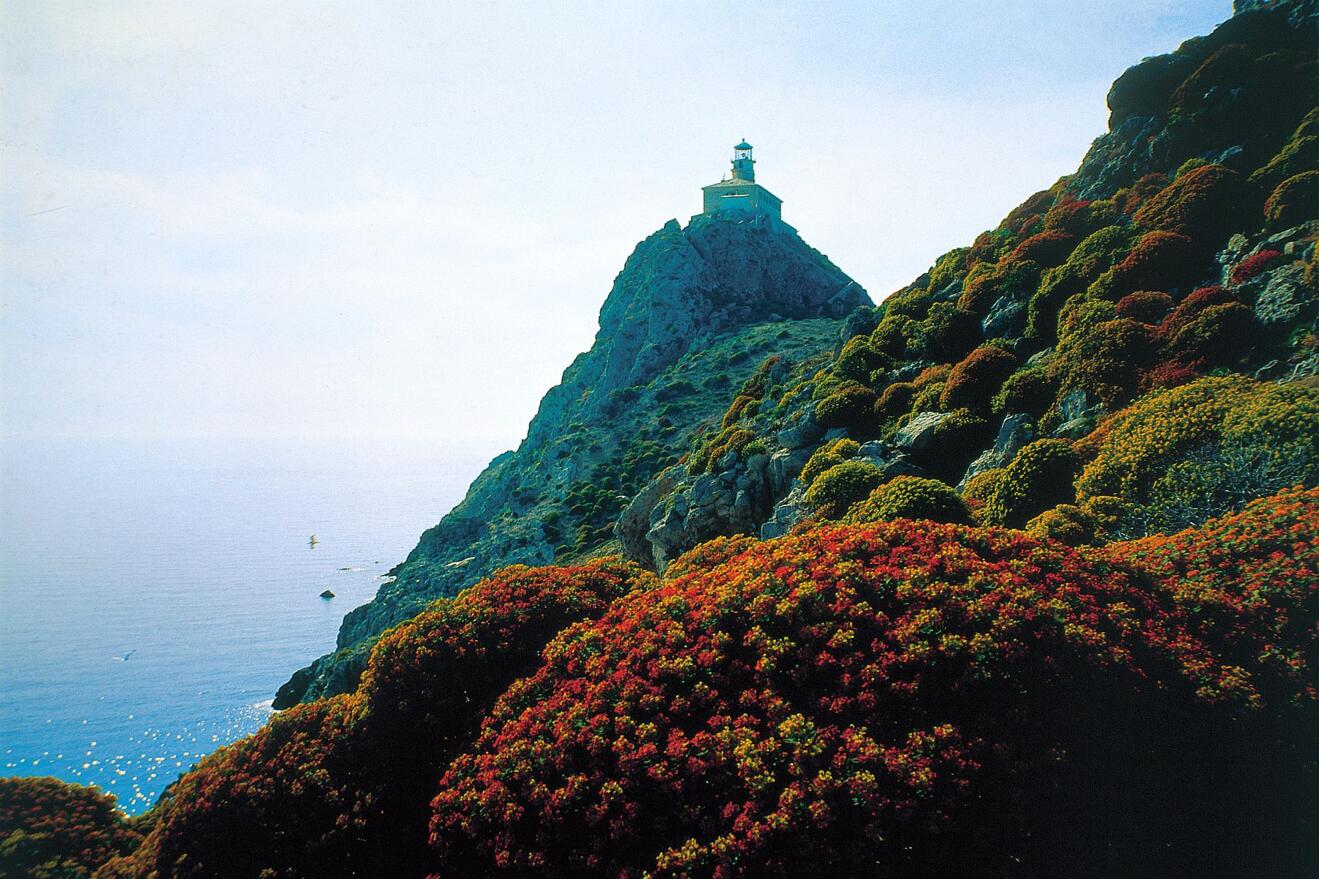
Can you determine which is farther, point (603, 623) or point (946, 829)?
point (603, 623)

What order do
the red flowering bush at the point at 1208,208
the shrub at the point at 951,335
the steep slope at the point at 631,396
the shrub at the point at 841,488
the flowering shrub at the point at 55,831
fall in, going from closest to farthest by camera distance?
1. the flowering shrub at the point at 55,831
2. the shrub at the point at 841,488
3. the red flowering bush at the point at 1208,208
4. the shrub at the point at 951,335
5. the steep slope at the point at 631,396

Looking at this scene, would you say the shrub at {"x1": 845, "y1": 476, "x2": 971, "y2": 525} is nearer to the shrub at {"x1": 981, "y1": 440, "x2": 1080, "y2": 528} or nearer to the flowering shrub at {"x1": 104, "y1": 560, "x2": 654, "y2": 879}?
the shrub at {"x1": 981, "y1": 440, "x2": 1080, "y2": 528}

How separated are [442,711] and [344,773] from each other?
162 centimetres

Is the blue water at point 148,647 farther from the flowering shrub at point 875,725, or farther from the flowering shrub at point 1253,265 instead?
the flowering shrub at point 1253,265

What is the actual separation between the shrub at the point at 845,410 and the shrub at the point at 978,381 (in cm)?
370

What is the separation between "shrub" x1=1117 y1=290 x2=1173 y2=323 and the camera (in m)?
23.0

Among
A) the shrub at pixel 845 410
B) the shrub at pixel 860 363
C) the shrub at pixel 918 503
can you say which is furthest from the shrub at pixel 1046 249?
the shrub at pixel 918 503

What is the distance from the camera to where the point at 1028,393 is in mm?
24031

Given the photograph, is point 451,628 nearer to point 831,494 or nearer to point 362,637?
point 831,494

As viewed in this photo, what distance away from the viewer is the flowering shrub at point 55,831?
8625 mm

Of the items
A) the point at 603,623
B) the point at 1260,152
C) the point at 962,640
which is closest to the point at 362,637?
the point at 603,623

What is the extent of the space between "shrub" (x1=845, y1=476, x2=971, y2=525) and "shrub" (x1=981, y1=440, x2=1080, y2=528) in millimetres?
2117

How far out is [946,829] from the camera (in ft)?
22.7

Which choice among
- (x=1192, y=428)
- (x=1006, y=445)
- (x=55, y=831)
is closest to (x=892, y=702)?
(x=55, y=831)
